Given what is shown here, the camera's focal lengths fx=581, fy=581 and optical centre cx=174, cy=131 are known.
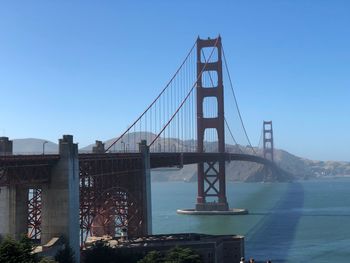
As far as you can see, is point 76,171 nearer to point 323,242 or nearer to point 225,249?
point 225,249

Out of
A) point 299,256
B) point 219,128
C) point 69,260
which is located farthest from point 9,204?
point 219,128

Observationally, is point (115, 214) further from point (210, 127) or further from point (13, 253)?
point (210, 127)

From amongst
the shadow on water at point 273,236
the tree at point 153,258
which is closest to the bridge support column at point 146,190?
the shadow on water at point 273,236

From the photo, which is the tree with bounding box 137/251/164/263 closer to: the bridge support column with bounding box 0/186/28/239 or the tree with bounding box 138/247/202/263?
the tree with bounding box 138/247/202/263

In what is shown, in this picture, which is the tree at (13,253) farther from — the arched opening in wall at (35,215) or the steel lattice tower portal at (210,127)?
the steel lattice tower portal at (210,127)

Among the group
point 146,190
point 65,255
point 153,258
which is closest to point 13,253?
point 65,255
